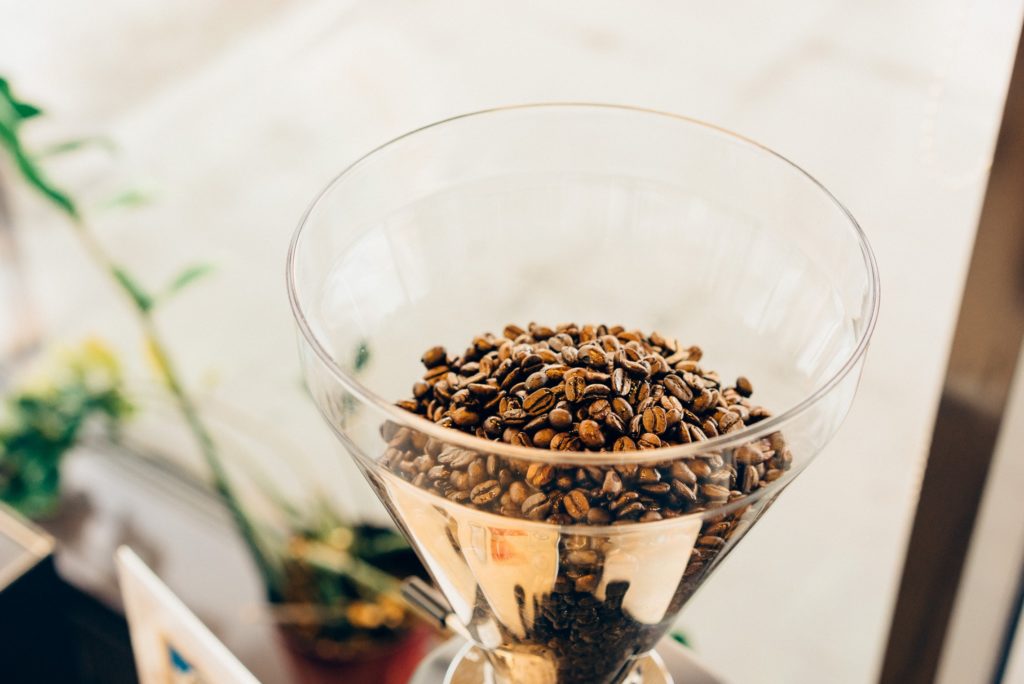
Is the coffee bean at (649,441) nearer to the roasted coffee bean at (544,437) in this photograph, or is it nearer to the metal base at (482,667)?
the roasted coffee bean at (544,437)

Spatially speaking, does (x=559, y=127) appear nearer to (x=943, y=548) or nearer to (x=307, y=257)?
(x=307, y=257)

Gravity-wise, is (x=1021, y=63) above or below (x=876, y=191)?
below

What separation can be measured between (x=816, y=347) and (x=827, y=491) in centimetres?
139

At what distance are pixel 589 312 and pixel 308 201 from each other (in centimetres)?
181

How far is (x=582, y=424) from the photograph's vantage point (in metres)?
→ 0.50

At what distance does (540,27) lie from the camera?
274cm

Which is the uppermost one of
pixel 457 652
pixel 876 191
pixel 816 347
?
pixel 876 191

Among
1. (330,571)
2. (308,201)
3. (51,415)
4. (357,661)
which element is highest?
(308,201)

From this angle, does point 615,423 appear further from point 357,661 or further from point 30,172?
point 357,661

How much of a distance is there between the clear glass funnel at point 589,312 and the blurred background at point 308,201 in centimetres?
48

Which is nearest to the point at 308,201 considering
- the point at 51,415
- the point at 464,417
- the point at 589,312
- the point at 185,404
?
the point at 51,415

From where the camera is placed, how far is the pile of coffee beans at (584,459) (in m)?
0.46

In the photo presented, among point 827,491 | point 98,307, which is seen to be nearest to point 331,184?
point 827,491

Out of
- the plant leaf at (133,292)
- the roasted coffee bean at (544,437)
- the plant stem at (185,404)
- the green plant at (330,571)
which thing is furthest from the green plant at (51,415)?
the roasted coffee bean at (544,437)
